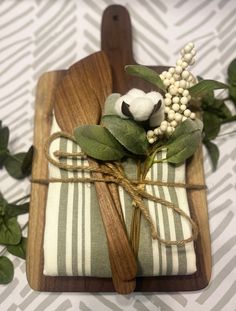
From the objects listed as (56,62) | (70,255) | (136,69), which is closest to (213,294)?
(70,255)

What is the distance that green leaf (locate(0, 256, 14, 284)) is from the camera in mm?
566

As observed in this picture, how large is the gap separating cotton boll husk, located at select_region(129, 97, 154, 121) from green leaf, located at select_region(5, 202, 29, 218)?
0.23 m

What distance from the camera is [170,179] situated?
21.4 inches

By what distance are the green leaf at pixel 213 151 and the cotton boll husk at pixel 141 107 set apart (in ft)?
0.64

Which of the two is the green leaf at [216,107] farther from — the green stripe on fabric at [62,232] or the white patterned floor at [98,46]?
the green stripe on fabric at [62,232]

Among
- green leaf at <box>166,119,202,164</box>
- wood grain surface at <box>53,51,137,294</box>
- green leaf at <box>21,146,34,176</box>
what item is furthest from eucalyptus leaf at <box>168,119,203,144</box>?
green leaf at <box>21,146,34,176</box>

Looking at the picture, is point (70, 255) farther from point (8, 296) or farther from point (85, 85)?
point (85, 85)

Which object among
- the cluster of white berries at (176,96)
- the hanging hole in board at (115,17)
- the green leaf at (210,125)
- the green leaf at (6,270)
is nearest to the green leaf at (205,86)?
the cluster of white berries at (176,96)

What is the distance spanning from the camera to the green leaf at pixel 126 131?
494 mm

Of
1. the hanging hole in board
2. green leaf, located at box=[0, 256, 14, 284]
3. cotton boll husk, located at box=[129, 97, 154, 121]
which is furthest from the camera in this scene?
the hanging hole in board

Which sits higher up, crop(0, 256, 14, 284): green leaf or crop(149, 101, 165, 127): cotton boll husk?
crop(149, 101, 165, 127): cotton boll husk

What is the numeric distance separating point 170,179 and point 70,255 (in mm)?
166

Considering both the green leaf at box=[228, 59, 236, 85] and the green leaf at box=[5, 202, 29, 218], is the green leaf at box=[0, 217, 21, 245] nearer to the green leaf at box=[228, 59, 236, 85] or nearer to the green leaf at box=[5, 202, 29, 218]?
the green leaf at box=[5, 202, 29, 218]

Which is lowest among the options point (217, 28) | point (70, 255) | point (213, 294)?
point (213, 294)
